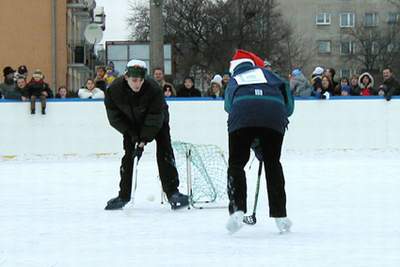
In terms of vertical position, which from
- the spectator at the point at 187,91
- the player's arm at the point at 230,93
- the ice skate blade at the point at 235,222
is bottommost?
the ice skate blade at the point at 235,222

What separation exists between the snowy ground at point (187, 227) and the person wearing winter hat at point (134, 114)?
200 millimetres

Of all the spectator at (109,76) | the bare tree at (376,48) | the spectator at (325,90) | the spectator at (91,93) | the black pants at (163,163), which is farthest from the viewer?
the bare tree at (376,48)

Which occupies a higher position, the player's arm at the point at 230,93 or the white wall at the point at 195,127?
the player's arm at the point at 230,93

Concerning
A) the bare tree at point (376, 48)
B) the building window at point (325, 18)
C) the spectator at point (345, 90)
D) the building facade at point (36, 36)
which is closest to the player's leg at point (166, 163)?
the spectator at point (345, 90)

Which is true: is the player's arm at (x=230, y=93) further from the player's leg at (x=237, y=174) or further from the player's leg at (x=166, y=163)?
the player's leg at (x=166, y=163)

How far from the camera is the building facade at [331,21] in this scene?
76125 mm

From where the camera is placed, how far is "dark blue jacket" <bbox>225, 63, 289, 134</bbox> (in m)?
6.08

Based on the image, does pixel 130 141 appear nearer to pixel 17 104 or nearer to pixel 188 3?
pixel 17 104

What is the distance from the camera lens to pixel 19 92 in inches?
598

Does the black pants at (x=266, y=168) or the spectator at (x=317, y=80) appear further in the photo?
the spectator at (x=317, y=80)

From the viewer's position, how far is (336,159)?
1352 centimetres

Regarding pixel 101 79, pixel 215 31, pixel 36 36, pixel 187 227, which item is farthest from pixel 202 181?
pixel 215 31

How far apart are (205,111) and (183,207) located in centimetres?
750

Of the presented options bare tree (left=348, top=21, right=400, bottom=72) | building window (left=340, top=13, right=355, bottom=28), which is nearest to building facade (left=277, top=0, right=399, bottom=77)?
building window (left=340, top=13, right=355, bottom=28)
